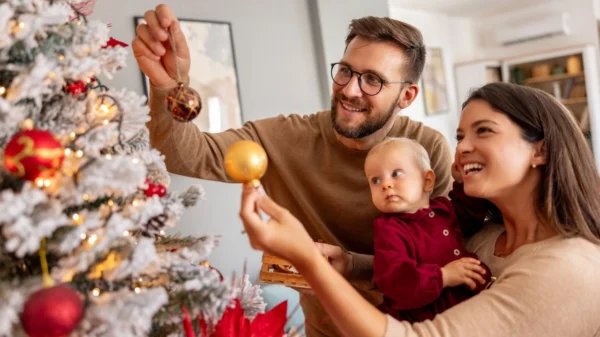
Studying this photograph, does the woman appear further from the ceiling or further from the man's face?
the ceiling

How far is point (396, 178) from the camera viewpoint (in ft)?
4.02

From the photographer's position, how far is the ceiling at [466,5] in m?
5.45

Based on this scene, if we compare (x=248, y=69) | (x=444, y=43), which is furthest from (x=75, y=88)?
(x=444, y=43)

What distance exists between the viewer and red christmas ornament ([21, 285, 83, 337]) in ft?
1.90

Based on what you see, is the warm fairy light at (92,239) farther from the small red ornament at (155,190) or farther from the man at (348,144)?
the man at (348,144)

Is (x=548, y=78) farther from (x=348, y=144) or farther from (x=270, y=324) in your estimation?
(x=270, y=324)

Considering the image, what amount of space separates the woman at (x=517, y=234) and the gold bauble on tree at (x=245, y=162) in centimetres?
3

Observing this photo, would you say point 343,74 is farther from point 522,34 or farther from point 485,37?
point 485,37

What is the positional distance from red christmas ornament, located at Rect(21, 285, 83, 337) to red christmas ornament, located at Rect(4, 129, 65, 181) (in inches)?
5.5

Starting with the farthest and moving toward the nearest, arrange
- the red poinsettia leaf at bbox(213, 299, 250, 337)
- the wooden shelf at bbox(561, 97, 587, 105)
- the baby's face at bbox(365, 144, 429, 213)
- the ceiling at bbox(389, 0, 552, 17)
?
the wooden shelf at bbox(561, 97, 587, 105), the ceiling at bbox(389, 0, 552, 17), the baby's face at bbox(365, 144, 429, 213), the red poinsettia leaf at bbox(213, 299, 250, 337)

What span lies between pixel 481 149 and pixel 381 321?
0.50m

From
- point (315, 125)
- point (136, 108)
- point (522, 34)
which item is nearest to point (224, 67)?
point (315, 125)

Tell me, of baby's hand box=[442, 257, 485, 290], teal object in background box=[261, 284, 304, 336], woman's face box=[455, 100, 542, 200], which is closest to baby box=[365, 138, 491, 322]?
baby's hand box=[442, 257, 485, 290]

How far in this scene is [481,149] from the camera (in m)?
1.19
